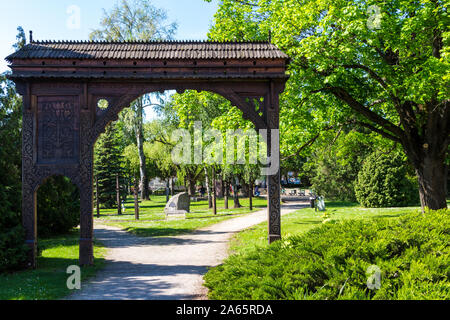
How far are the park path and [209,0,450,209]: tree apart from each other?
18.6 feet

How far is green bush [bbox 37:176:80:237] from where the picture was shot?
16.4m

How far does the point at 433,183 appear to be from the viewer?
43.2 ft

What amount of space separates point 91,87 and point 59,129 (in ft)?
4.59

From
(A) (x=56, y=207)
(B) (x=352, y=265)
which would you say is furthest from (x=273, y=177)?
(A) (x=56, y=207)

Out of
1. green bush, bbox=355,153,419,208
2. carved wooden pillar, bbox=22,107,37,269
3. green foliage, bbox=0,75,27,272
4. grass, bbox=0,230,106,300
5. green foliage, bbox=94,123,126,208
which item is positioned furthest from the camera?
green foliage, bbox=94,123,126,208

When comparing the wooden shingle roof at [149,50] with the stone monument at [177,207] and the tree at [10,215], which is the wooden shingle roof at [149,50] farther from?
the stone monument at [177,207]

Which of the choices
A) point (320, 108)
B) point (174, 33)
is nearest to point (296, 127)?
point (320, 108)

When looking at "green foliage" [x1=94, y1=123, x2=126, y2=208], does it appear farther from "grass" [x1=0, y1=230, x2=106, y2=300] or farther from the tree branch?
the tree branch

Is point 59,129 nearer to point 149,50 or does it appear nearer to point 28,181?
point 28,181

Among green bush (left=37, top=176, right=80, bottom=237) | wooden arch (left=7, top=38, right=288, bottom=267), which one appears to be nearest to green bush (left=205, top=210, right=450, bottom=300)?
wooden arch (left=7, top=38, right=288, bottom=267)

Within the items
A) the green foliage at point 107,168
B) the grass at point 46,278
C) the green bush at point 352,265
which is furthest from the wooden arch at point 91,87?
the green foliage at point 107,168

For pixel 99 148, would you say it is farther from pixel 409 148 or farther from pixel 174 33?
pixel 409 148
